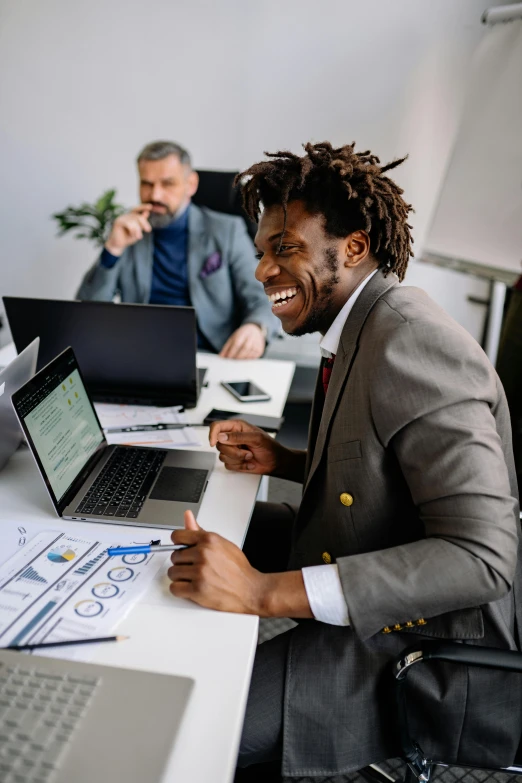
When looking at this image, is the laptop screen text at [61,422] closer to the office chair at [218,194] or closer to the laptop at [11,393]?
the laptop at [11,393]

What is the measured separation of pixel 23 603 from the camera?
0.80 meters

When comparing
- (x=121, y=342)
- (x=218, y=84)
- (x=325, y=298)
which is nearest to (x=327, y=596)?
(x=325, y=298)

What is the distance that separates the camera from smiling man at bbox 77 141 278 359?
2.41 metres

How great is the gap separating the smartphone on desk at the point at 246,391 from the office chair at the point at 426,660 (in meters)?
0.88

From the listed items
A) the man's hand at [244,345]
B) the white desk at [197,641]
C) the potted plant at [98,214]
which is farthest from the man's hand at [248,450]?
the potted plant at [98,214]

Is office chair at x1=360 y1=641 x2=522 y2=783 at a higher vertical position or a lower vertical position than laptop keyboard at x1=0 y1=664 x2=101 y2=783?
lower

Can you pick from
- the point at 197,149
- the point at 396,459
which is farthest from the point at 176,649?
the point at 197,149

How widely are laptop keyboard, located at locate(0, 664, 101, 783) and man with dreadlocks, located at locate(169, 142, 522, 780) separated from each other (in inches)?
8.3

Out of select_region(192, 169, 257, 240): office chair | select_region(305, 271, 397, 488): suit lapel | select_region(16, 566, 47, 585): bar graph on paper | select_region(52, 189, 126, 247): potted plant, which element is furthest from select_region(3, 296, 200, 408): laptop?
select_region(52, 189, 126, 247): potted plant

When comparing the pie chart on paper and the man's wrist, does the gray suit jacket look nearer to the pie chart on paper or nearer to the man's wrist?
the man's wrist

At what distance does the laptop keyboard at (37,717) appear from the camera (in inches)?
22.0

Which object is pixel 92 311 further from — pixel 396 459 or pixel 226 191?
pixel 226 191

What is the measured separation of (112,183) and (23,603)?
327 centimetres

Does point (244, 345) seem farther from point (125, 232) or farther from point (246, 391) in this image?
point (125, 232)
